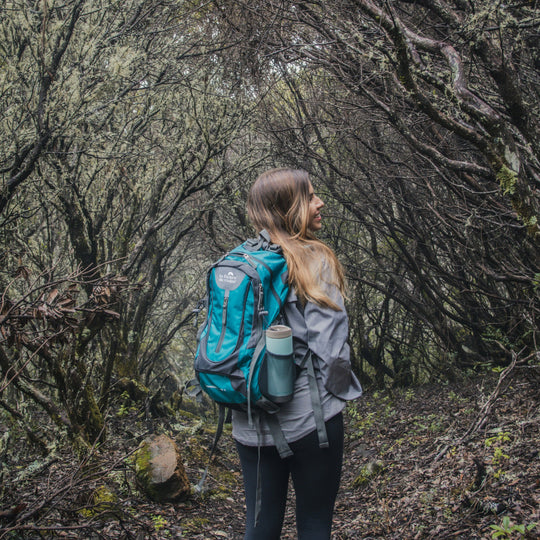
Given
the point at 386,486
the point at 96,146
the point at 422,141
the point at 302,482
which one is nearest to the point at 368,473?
the point at 386,486

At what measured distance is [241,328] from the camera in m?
1.93

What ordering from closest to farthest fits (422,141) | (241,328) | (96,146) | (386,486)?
(241,328), (386,486), (96,146), (422,141)

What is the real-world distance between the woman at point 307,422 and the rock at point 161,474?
263cm

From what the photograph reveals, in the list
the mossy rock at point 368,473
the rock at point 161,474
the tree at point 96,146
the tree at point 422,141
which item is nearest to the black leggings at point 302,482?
the tree at point 96,146

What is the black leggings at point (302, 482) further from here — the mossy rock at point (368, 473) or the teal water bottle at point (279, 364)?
the mossy rock at point (368, 473)

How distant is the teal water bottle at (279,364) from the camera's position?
183 centimetres

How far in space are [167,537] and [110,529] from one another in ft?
1.62

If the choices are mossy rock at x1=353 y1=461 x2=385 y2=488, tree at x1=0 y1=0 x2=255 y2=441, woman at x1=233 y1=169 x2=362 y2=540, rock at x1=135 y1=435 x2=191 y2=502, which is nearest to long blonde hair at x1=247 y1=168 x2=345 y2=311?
woman at x1=233 y1=169 x2=362 y2=540

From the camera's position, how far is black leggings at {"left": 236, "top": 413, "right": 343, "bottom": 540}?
185 cm

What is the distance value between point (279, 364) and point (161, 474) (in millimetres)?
3203

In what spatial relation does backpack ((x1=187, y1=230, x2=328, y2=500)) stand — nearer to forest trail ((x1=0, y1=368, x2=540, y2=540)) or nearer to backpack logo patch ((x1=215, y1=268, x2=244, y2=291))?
backpack logo patch ((x1=215, y1=268, x2=244, y2=291))

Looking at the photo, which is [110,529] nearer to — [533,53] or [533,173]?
[533,173]

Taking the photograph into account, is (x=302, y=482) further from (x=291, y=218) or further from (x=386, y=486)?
(x=386, y=486)

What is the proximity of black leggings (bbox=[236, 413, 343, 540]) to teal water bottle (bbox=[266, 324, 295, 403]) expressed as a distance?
0.64 feet
